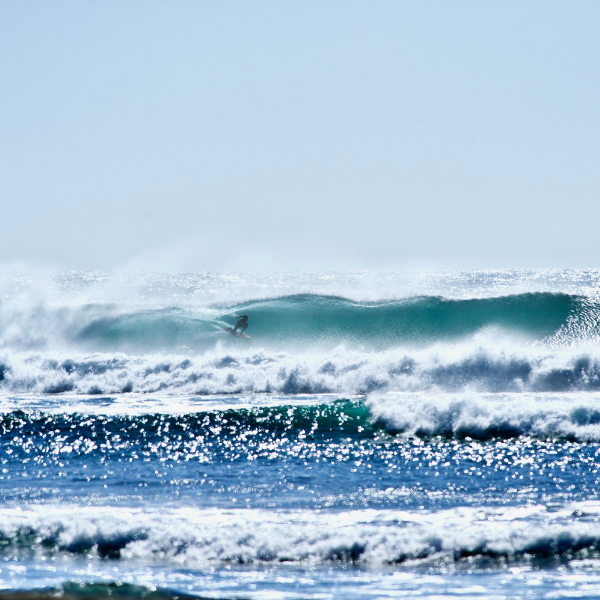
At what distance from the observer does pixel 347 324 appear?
1991 centimetres

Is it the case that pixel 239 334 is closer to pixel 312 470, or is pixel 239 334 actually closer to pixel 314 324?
pixel 314 324

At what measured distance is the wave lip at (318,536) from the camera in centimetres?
564

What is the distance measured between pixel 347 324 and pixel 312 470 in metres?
11.9

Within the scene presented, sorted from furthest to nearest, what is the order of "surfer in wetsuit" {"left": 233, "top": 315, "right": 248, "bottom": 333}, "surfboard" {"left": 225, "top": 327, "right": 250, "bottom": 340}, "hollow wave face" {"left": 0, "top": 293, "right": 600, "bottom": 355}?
Answer: 1. "surfboard" {"left": 225, "top": 327, "right": 250, "bottom": 340}
2. "surfer in wetsuit" {"left": 233, "top": 315, "right": 248, "bottom": 333}
3. "hollow wave face" {"left": 0, "top": 293, "right": 600, "bottom": 355}

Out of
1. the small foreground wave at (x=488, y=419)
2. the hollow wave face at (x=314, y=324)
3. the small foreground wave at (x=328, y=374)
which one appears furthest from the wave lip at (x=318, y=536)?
the hollow wave face at (x=314, y=324)

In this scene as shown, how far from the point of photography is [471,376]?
1426cm

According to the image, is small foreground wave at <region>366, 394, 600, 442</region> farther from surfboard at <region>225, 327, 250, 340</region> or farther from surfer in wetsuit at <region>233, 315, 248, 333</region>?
surfboard at <region>225, 327, 250, 340</region>

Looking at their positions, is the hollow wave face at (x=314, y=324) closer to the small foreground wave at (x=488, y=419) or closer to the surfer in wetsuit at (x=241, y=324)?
the surfer in wetsuit at (x=241, y=324)

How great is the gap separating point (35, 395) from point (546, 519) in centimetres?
1102

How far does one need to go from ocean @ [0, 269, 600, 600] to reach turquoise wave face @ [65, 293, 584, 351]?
140 mm

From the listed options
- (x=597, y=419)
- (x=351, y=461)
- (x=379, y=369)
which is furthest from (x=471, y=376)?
(x=351, y=461)

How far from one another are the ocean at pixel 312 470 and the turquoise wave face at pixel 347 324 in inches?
5.5

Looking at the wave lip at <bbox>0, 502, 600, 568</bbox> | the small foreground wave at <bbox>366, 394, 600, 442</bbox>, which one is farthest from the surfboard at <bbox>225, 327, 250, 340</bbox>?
the wave lip at <bbox>0, 502, 600, 568</bbox>

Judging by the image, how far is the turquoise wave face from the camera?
19031 millimetres
